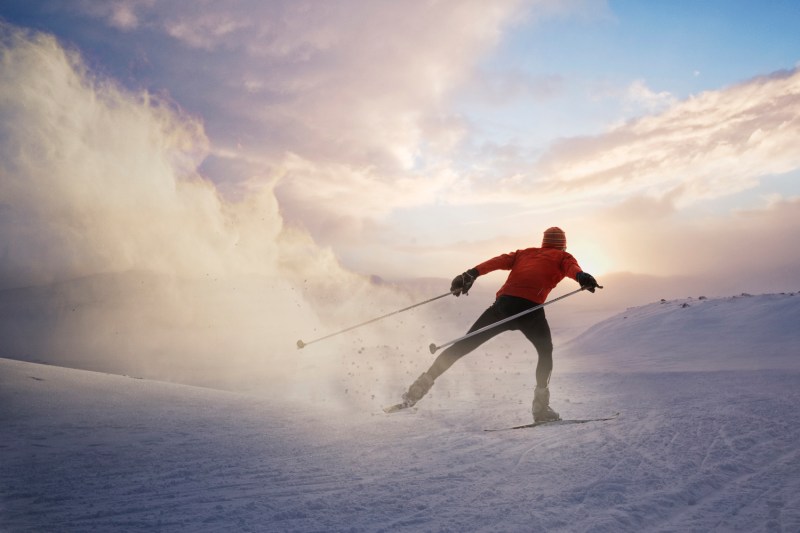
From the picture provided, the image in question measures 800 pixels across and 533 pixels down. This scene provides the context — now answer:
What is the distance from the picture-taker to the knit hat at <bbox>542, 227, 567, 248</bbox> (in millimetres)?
6258

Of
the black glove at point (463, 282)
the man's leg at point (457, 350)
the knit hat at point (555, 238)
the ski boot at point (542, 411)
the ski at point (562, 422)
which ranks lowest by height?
the ski at point (562, 422)

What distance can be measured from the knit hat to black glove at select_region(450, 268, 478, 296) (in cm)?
106

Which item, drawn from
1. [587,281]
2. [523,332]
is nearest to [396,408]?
[523,332]

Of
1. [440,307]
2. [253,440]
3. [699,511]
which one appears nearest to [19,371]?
[253,440]

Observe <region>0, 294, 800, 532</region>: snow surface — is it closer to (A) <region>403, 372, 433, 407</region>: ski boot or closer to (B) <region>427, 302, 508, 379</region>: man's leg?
(A) <region>403, 372, 433, 407</region>: ski boot

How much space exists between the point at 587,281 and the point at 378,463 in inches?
139

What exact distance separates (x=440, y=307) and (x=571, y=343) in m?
20.2

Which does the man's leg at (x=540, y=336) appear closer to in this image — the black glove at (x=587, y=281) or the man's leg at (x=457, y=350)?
the man's leg at (x=457, y=350)

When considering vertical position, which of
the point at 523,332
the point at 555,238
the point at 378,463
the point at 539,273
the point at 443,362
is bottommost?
the point at 378,463

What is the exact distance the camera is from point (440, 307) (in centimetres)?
3819

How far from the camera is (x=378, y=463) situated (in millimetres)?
3258

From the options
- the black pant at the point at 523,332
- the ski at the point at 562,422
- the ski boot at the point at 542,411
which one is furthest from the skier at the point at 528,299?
the ski at the point at 562,422

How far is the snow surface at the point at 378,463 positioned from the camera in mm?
2322

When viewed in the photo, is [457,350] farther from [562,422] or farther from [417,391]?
[562,422]
